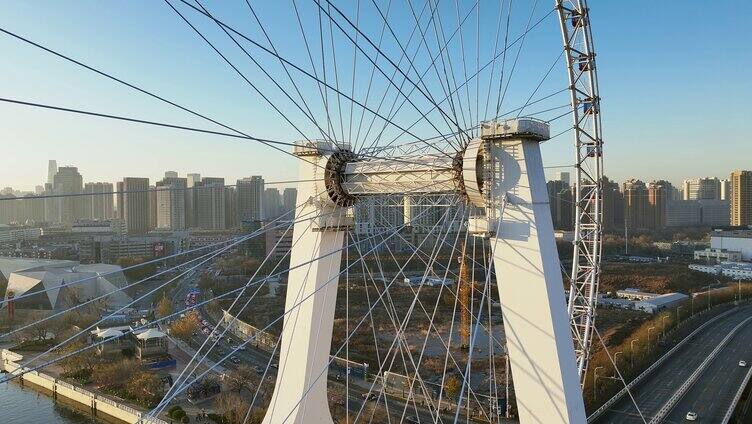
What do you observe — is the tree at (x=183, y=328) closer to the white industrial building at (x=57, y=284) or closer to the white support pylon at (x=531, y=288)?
the white industrial building at (x=57, y=284)

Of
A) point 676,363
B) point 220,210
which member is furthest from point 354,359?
point 220,210

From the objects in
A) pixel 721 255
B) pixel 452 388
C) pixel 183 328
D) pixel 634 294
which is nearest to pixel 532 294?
pixel 452 388

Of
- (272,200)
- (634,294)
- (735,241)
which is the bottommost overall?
(634,294)

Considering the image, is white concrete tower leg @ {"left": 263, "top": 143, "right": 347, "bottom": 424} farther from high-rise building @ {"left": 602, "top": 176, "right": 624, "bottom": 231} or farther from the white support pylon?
high-rise building @ {"left": 602, "top": 176, "right": 624, "bottom": 231}

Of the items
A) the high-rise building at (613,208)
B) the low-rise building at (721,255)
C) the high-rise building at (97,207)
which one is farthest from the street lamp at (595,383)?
the high-rise building at (97,207)

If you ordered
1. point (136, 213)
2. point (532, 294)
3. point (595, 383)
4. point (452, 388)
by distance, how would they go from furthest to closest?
1. point (136, 213)
2. point (452, 388)
3. point (595, 383)
4. point (532, 294)

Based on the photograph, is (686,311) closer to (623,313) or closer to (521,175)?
(623,313)

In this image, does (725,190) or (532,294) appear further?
(725,190)

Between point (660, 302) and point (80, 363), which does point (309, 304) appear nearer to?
point (80, 363)
